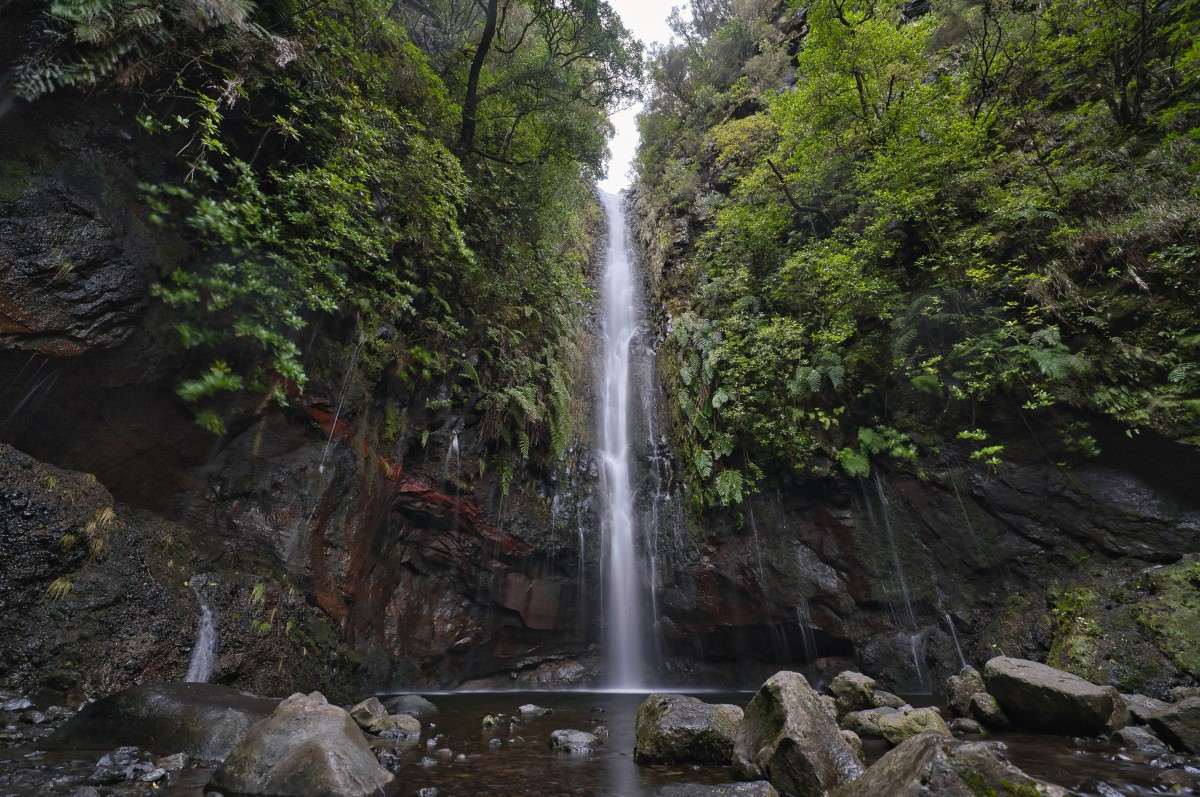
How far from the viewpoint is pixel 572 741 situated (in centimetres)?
602

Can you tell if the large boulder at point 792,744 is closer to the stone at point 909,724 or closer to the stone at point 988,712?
the stone at point 909,724

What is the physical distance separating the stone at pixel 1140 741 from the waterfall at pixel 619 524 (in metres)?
8.32

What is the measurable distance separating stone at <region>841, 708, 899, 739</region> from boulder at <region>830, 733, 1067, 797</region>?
3658mm

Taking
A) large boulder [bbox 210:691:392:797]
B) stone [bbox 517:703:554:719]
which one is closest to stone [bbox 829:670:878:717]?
stone [bbox 517:703:554:719]

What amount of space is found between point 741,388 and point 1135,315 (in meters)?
6.29

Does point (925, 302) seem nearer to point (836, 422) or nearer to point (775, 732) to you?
point (836, 422)

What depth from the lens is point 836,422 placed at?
10.6m

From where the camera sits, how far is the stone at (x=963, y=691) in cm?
681

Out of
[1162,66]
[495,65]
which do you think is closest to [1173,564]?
[1162,66]

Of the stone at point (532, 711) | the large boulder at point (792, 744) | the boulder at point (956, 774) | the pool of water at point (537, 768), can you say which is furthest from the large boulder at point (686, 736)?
the stone at point (532, 711)

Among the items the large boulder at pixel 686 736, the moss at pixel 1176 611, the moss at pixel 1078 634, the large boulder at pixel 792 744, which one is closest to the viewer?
the large boulder at pixel 792 744

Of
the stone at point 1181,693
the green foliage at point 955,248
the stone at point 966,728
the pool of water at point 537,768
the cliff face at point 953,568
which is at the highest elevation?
the green foliage at point 955,248

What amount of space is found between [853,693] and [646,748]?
4018 millimetres

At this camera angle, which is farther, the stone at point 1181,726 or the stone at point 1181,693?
the stone at point 1181,693
